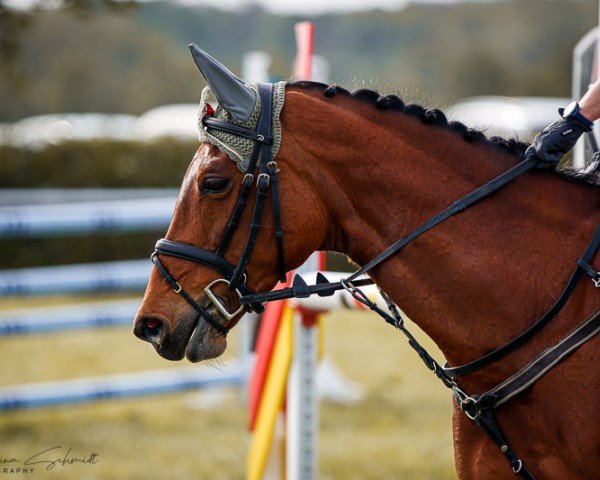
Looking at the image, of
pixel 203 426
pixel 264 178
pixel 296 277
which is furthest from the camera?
pixel 203 426

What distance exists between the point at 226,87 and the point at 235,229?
45 centimetres

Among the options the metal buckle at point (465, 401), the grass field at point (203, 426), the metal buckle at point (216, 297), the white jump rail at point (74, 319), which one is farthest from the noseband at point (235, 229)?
the white jump rail at point (74, 319)

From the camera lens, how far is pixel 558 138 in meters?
2.78

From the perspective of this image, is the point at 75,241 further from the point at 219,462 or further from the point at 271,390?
the point at 271,390

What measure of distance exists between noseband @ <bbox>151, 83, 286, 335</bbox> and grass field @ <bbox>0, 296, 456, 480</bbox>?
358 cm

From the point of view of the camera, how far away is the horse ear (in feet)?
8.96

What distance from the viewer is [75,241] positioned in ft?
49.7

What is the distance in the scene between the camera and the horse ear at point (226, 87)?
2.73m

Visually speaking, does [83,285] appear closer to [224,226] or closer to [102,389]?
[102,389]

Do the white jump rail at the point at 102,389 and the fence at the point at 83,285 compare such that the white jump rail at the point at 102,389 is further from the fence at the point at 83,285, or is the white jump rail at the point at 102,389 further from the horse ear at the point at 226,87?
the horse ear at the point at 226,87

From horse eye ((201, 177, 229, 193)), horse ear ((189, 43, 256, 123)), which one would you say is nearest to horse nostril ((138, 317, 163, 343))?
horse eye ((201, 177, 229, 193))

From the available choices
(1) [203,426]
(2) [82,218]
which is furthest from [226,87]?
(1) [203,426]

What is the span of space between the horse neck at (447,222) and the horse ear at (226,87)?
0.23 metres

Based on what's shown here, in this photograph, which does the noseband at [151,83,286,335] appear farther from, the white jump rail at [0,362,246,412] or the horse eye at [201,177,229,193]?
the white jump rail at [0,362,246,412]
